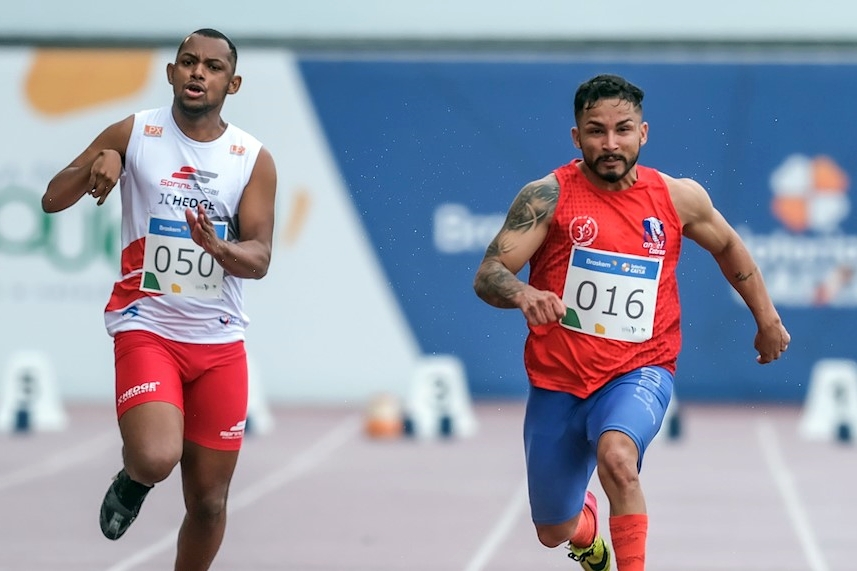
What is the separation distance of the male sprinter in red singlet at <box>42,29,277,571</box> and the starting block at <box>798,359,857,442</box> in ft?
31.9

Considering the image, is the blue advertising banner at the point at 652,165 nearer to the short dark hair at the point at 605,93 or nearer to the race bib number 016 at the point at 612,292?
the race bib number 016 at the point at 612,292

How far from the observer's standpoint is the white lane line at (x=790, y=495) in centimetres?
927

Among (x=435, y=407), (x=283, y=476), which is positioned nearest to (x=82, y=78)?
(x=435, y=407)

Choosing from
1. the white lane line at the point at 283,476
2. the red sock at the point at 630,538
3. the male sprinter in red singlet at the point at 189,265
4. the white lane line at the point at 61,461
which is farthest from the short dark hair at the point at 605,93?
the white lane line at the point at 61,461

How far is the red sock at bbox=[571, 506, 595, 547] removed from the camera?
7430 mm

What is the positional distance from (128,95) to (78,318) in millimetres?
2426

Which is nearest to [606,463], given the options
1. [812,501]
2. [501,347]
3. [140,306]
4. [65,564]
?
[140,306]

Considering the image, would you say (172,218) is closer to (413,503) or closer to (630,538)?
(630,538)

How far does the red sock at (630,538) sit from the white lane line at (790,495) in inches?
108

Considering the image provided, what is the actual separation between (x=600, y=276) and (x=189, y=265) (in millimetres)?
1672

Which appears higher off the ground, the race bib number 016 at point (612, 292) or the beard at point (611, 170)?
the beard at point (611, 170)

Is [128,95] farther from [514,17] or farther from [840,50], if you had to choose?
[840,50]

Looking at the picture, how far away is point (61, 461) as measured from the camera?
13.3 meters

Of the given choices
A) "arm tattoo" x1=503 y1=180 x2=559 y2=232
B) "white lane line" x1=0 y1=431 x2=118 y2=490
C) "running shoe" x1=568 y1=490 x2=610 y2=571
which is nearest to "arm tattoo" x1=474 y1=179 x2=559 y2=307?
"arm tattoo" x1=503 y1=180 x2=559 y2=232
